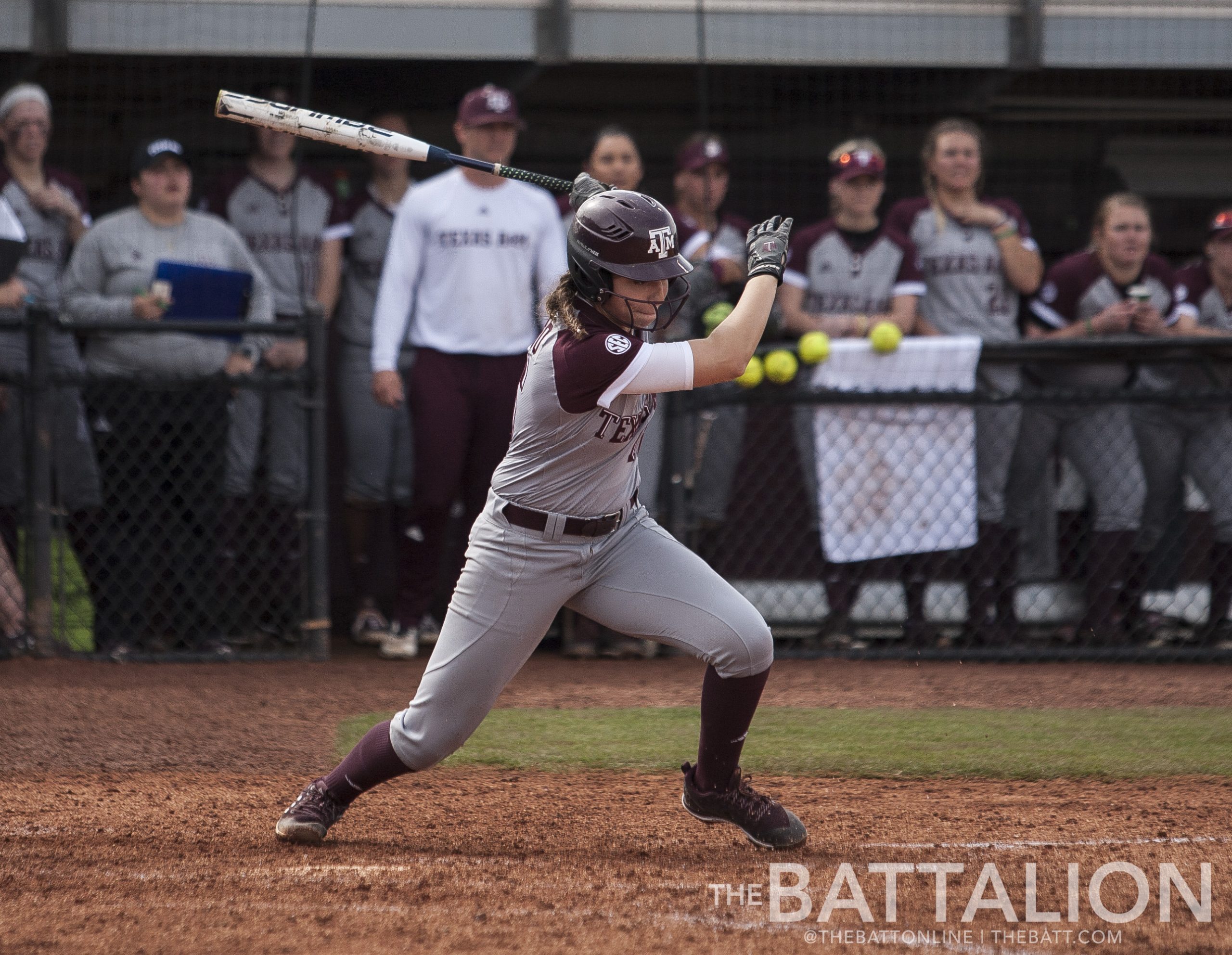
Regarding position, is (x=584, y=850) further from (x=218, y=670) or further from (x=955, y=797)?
(x=218, y=670)

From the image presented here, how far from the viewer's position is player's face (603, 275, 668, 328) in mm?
3490

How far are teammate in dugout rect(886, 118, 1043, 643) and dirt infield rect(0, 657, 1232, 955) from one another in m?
1.04

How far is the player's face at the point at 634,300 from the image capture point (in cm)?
349

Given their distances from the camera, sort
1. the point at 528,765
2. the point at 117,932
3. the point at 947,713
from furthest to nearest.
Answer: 1. the point at 947,713
2. the point at 528,765
3. the point at 117,932

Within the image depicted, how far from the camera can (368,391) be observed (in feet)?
22.6

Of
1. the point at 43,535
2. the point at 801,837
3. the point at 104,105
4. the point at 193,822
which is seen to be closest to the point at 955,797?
the point at 801,837

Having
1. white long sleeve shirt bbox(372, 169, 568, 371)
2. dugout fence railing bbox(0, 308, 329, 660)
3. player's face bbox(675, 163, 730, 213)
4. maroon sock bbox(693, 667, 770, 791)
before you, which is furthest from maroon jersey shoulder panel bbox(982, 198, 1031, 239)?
maroon sock bbox(693, 667, 770, 791)

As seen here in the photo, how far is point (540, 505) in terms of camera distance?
357 centimetres

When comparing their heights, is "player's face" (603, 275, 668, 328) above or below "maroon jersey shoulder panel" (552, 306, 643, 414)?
above

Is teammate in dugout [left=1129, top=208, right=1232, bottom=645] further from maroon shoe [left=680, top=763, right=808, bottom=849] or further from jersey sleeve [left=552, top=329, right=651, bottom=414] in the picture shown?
jersey sleeve [left=552, top=329, right=651, bottom=414]

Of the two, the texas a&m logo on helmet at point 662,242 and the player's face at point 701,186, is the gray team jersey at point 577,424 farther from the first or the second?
the player's face at point 701,186

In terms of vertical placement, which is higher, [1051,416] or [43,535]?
[1051,416]

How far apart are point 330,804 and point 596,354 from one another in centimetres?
134

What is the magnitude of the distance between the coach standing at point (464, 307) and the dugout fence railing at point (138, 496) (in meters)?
0.42
